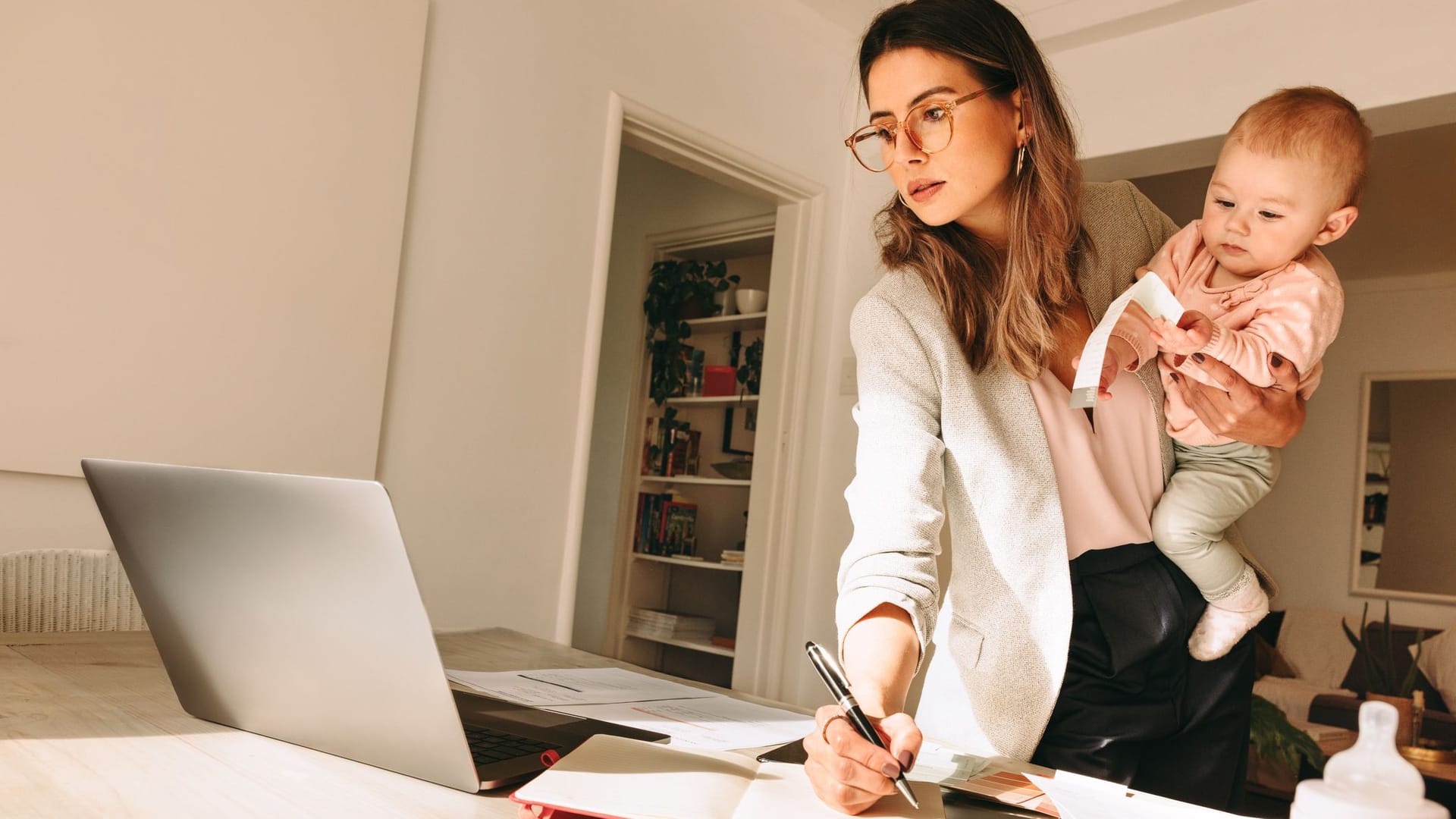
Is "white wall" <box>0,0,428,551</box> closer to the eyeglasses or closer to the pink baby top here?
the eyeglasses

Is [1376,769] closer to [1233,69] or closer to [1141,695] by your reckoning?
[1141,695]

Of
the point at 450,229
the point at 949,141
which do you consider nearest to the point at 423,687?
the point at 949,141

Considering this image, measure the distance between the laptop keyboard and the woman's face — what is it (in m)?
0.77

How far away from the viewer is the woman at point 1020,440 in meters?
1.20

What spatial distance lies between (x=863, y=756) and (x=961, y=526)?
1.97 feet

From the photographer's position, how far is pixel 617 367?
5.36m

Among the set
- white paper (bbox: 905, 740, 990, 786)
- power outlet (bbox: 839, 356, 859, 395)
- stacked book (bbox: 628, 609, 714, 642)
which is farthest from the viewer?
stacked book (bbox: 628, 609, 714, 642)

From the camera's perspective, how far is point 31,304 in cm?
204

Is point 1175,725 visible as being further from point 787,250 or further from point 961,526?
point 787,250

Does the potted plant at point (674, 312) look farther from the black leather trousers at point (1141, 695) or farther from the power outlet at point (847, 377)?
the black leather trousers at point (1141, 695)

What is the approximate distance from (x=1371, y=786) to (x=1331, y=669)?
6.39 metres

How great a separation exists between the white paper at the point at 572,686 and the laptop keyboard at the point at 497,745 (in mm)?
155

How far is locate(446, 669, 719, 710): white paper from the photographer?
1.07 metres

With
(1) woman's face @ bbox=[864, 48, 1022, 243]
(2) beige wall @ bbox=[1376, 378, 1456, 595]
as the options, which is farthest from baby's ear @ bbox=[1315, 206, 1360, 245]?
(2) beige wall @ bbox=[1376, 378, 1456, 595]
